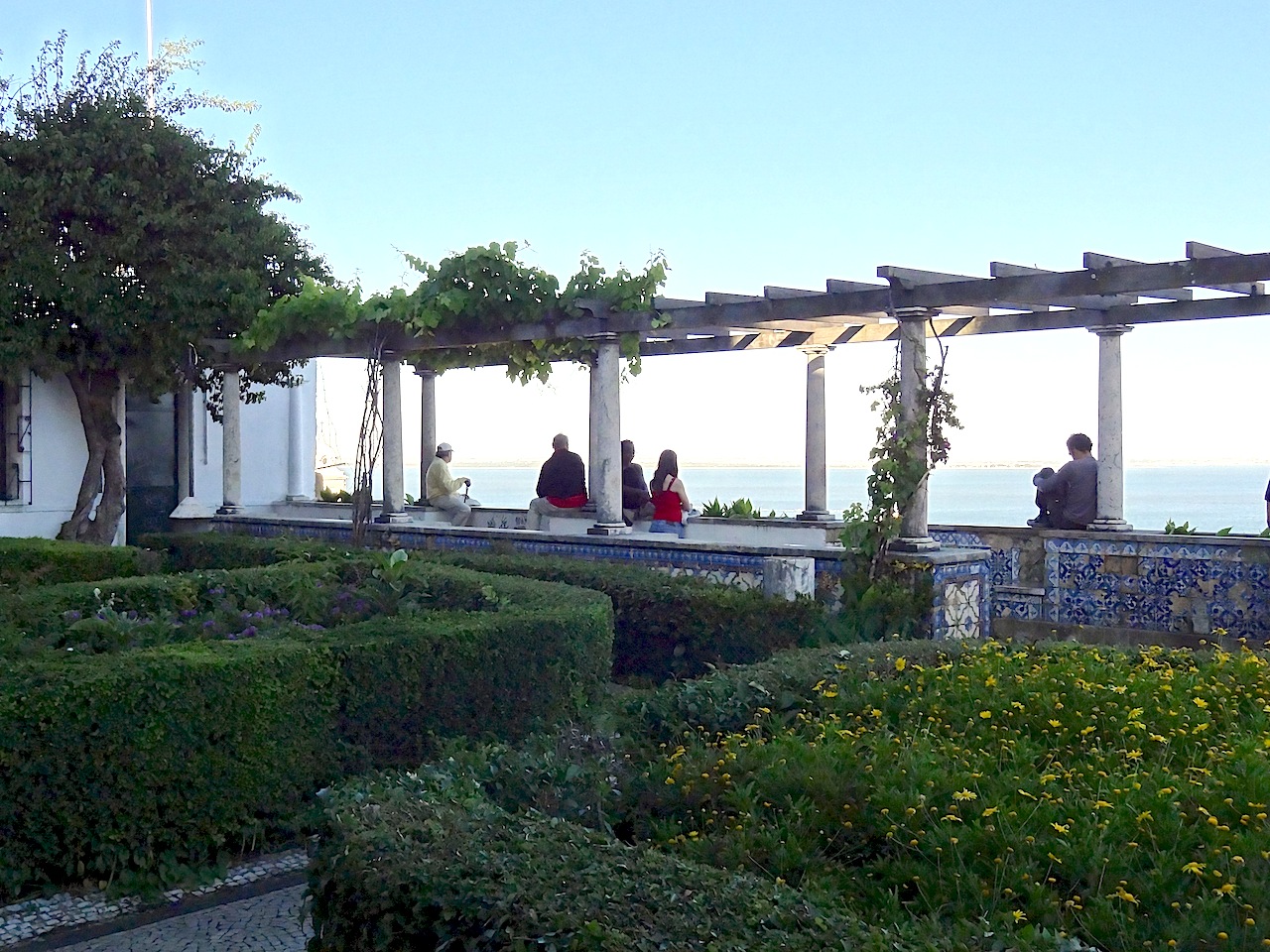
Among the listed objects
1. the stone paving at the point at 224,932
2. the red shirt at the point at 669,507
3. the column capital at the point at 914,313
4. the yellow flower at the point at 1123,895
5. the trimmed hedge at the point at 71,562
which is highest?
the column capital at the point at 914,313

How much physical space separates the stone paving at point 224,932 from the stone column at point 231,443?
427 inches

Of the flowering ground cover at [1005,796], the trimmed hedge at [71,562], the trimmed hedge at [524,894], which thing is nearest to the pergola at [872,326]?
the trimmed hedge at [71,562]

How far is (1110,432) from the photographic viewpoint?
37.0 feet

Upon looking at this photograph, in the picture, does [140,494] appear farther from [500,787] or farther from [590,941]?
[590,941]

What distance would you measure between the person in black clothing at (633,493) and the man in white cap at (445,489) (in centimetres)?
211

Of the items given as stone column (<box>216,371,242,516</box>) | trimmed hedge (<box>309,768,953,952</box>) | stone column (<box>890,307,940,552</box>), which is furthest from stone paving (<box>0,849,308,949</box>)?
stone column (<box>216,371,242,516</box>)

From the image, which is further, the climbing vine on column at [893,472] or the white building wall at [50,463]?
the white building wall at [50,463]

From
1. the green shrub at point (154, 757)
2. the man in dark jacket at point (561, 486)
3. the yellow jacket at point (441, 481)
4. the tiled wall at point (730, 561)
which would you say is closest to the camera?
the green shrub at point (154, 757)

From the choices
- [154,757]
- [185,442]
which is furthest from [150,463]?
[154,757]

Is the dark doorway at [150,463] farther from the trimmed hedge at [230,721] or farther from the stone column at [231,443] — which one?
the trimmed hedge at [230,721]

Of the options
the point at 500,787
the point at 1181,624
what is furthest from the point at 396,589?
the point at 1181,624

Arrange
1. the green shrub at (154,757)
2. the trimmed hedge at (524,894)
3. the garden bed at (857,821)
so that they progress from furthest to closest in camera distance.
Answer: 1. the green shrub at (154,757)
2. the garden bed at (857,821)
3. the trimmed hedge at (524,894)

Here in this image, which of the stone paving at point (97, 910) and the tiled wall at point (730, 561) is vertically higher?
the tiled wall at point (730, 561)

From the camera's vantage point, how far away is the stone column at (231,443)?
15.2 meters
